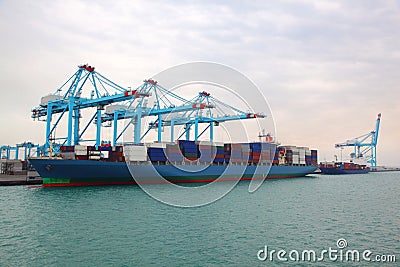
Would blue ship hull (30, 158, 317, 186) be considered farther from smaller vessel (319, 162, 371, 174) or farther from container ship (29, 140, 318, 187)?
smaller vessel (319, 162, 371, 174)

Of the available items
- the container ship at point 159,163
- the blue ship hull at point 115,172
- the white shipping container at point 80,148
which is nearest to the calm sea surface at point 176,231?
the blue ship hull at point 115,172

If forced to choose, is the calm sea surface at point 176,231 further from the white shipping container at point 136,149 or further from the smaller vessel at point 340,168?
the smaller vessel at point 340,168

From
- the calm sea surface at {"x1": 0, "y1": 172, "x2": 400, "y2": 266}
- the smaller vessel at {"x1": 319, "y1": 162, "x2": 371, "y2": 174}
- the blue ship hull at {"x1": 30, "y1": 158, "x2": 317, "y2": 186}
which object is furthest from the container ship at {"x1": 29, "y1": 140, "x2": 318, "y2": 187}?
the smaller vessel at {"x1": 319, "y1": 162, "x2": 371, "y2": 174}

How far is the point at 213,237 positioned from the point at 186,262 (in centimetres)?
295

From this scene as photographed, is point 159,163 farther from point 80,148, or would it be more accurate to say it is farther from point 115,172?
point 80,148

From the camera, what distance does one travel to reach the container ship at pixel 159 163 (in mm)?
29406

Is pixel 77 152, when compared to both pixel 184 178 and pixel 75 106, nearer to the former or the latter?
pixel 184 178

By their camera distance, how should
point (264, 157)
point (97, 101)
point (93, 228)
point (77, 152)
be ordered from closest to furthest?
1. point (93, 228)
2. point (77, 152)
3. point (97, 101)
4. point (264, 157)

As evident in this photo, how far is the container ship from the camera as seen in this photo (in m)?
29.4

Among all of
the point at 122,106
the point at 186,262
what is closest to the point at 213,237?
the point at 186,262

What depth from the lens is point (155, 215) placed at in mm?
16875

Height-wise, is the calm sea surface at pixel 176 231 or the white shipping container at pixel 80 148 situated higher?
the white shipping container at pixel 80 148

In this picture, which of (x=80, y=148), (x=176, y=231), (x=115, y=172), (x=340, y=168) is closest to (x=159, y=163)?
(x=115, y=172)

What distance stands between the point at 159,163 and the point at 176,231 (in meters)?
21.5
